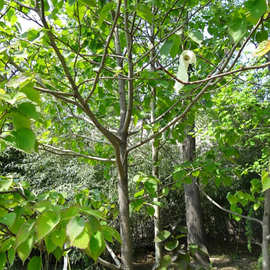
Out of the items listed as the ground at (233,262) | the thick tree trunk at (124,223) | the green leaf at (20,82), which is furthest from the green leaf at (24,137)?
the ground at (233,262)

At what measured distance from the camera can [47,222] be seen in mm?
658

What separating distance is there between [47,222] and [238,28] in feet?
2.20

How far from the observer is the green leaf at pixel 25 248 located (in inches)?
25.9

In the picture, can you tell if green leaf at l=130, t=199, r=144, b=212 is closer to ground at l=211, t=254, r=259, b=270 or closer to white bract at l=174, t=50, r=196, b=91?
white bract at l=174, t=50, r=196, b=91

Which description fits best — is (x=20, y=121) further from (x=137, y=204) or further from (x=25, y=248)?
(x=137, y=204)

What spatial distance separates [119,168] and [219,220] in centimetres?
688

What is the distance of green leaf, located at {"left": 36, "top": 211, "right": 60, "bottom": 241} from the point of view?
2.09 feet

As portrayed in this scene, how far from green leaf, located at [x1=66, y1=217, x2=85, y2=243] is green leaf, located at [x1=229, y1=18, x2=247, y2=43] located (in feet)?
1.87

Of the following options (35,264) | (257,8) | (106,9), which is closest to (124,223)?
(35,264)

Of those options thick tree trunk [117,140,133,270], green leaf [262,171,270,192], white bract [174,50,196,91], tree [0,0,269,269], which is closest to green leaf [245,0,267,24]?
tree [0,0,269,269]

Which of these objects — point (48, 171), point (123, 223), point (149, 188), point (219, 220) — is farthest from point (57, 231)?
point (219, 220)

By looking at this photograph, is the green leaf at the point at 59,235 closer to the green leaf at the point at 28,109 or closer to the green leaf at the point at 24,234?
the green leaf at the point at 24,234

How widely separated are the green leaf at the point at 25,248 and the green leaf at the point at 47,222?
0.05 meters

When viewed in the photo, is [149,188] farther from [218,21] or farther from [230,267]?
[230,267]
